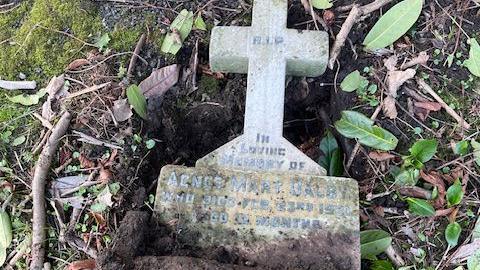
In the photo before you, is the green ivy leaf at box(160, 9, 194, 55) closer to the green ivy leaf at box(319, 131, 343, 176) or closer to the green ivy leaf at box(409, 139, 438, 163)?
the green ivy leaf at box(319, 131, 343, 176)

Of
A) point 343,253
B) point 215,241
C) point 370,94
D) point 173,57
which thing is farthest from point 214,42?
point 343,253

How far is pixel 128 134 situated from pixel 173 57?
426 mm

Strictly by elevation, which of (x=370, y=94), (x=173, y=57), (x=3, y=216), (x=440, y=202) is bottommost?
(x=440, y=202)

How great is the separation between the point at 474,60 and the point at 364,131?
0.60 m

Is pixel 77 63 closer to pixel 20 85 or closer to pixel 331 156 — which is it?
pixel 20 85

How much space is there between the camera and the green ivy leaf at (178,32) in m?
2.50

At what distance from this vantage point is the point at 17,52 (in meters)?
2.54

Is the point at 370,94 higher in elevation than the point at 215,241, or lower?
higher

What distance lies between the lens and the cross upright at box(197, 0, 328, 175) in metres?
2.18

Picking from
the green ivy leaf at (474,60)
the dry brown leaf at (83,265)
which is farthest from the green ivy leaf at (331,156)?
the dry brown leaf at (83,265)

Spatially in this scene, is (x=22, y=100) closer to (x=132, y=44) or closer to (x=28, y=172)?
(x=28, y=172)

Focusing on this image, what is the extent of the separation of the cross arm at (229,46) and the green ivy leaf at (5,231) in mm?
1052

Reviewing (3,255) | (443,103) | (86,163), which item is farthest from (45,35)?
(443,103)

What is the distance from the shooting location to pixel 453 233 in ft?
7.00
